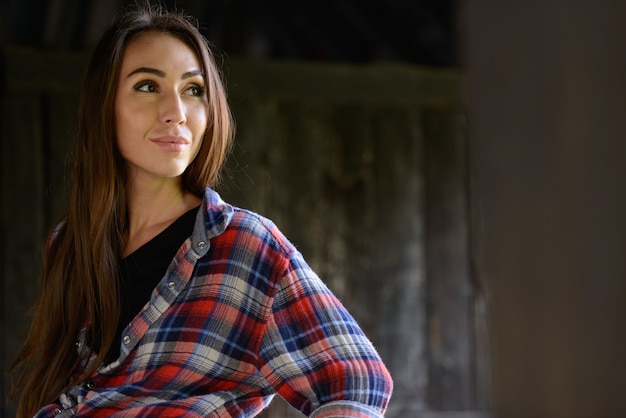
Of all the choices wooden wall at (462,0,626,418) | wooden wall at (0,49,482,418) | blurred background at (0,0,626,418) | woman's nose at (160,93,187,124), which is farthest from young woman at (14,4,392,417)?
wooden wall at (0,49,482,418)

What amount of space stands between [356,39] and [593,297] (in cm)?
461

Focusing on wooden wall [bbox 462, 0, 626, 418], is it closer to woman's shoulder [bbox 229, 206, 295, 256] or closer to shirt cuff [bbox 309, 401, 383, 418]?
shirt cuff [bbox 309, 401, 383, 418]

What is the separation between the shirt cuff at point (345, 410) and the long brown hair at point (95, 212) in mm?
472

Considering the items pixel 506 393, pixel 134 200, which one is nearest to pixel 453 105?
pixel 134 200

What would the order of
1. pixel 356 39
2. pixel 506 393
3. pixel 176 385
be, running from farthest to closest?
pixel 356 39 < pixel 176 385 < pixel 506 393

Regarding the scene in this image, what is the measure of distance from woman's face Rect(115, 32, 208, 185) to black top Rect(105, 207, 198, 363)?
0.36 ft

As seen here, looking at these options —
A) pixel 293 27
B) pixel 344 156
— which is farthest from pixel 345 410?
pixel 293 27

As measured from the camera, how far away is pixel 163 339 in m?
1.63

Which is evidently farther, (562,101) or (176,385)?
(176,385)

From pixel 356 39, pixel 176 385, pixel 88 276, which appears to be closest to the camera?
pixel 176 385

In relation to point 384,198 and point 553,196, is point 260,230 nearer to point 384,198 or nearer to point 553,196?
point 553,196

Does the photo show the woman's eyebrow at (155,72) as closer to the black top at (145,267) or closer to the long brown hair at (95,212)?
the long brown hair at (95,212)

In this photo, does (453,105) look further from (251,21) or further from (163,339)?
(163,339)

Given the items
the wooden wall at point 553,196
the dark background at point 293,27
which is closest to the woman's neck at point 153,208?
the wooden wall at point 553,196
